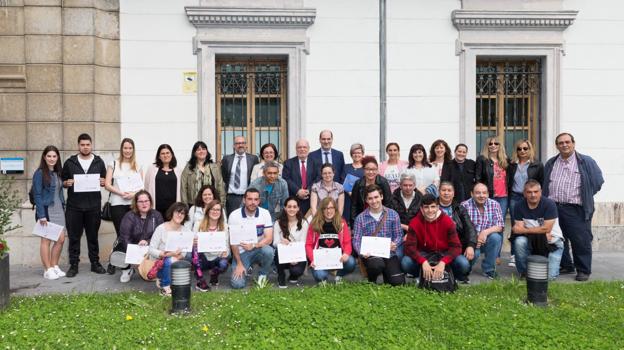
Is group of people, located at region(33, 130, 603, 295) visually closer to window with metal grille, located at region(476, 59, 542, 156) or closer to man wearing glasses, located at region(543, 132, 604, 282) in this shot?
man wearing glasses, located at region(543, 132, 604, 282)

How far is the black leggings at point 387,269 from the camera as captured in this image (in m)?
6.86

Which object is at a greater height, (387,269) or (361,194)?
(361,194)

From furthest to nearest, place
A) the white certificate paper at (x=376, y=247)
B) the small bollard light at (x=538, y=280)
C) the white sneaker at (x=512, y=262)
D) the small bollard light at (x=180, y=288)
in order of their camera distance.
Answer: the white sneaker at (x=512, y=262)
the white certificate paper at (x=376, y=247)
the small bollard light at (x=538, y=280)
the small bollard light at (x=180, y=288)

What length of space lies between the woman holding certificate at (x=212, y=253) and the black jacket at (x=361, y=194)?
1.70m

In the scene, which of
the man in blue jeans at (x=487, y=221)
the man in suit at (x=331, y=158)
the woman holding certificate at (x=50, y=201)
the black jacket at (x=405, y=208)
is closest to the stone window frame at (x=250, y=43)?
the man in suit at (x=331, y=158)

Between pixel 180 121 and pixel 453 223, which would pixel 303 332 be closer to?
pixel 453 223

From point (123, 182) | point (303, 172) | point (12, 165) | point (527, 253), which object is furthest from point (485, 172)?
point (12, 165)

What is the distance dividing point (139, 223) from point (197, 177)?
3.26ft

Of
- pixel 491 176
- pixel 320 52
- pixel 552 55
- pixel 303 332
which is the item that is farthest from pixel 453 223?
pixel 552 55

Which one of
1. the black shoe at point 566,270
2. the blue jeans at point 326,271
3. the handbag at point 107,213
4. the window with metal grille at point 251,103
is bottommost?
the black shoe at point 566,270

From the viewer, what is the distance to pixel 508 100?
1019 centimetres

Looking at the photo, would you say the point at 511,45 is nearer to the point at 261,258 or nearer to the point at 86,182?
the point at 261,258

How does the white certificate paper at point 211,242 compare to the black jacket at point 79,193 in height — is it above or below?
below

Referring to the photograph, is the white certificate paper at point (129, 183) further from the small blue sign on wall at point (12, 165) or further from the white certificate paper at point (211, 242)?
the small blue sign on wall at point (12, 165)
